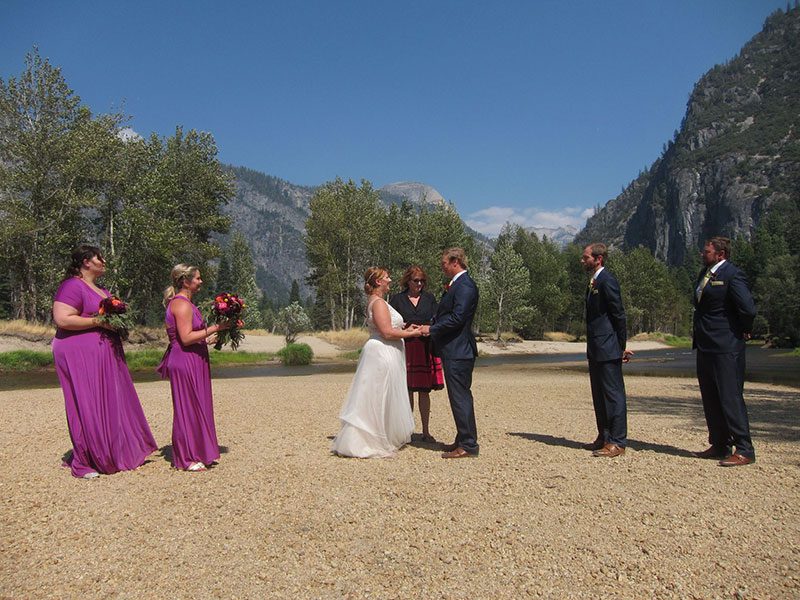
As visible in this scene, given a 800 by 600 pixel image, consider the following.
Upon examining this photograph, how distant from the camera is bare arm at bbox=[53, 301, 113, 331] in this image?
6.78 metres

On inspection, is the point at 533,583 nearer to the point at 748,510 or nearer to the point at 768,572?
the point at 768,572

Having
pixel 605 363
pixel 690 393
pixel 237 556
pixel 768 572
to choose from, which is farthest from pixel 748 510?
pixel 690 393

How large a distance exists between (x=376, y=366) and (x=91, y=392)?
11.3ft

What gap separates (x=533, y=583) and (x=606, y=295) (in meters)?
4.62

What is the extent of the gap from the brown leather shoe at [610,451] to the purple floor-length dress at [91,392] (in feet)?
19.1

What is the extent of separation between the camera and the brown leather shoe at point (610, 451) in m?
7.51

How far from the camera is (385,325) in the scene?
298 inches

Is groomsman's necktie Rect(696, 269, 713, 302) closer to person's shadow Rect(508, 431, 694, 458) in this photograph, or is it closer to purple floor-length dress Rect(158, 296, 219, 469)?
person's shadow Rect(508, 431, 694, 458)

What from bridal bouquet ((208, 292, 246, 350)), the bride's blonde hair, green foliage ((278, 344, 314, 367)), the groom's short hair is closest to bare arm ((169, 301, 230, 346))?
bridal bouquet ((208, 292, 246, 350))

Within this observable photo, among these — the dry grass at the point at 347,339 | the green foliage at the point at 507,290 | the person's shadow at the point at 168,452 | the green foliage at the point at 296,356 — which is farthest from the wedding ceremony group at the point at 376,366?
the green foliage at the point at 507,290

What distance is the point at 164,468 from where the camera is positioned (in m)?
7.20

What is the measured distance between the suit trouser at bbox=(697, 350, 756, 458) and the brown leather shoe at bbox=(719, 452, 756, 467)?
2.3 inches

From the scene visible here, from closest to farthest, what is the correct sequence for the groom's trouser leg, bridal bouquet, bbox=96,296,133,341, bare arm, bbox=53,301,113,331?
bare arm, bbox=53,301,113,331
bridal bouquet, bbox=96,296,133,341
the groom's trouser leg

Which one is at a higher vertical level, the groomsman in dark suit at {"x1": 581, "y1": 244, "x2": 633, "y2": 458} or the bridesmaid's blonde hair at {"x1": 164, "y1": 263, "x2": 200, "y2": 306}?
the bridesmaid's blonde hair at {"x1": 164, "y1": 263, "x2": 200, "y2": 306}
